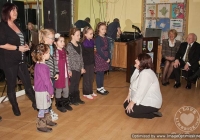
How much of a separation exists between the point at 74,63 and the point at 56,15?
112 cm

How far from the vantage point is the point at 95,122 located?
3184mm

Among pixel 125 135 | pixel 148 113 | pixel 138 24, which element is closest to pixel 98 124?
pixel 125 135

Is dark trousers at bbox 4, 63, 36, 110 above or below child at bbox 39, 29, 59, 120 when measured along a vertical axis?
below

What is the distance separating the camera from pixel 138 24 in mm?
6625

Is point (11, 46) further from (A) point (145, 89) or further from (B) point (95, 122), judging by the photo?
(A) point (145, 89)

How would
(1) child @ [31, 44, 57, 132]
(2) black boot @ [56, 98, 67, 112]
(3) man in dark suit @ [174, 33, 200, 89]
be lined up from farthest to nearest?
(3) man in dark suit @ [174, 33, 200, 89]
(2) black boot @ [56, 98, 67, 112]
(1) child @ [31, 44, 57, 132]

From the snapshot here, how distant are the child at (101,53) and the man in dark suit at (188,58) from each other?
1615 mm

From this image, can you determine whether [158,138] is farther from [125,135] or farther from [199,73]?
[199,73]

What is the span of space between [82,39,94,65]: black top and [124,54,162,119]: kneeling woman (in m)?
0.94

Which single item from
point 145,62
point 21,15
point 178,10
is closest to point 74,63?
point 145,62

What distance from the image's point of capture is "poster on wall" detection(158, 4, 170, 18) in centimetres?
616

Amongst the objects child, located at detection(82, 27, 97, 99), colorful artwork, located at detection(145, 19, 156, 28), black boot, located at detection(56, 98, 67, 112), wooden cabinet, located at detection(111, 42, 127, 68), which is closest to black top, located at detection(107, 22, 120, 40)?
wooden cabinet, located at detection(111, 42, 127, 68)

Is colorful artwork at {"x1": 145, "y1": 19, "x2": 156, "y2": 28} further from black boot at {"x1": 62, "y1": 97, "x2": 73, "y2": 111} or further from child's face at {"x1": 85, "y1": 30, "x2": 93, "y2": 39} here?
black boot at {"x1": 62, "y1": 97, "x2": 73, "y2": 111}

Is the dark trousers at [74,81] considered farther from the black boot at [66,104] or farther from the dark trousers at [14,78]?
the dark trousers at [14,78]
